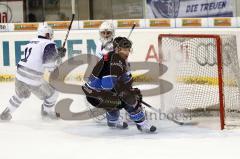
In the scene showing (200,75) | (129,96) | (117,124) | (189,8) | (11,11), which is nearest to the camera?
(129,96)

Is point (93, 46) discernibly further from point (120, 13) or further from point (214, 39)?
point (214, 39)

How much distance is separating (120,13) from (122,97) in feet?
14.2

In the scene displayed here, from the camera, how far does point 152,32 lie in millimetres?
7656

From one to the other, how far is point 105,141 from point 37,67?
1.28 meters

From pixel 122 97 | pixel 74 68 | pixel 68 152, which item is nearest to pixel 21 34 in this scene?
pixel 74 68

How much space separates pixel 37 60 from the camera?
519cm

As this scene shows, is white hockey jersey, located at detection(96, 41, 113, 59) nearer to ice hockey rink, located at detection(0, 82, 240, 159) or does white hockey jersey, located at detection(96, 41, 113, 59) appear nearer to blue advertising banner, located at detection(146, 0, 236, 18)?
ice hockey rink, located at detection(0, 82, 240, 159)

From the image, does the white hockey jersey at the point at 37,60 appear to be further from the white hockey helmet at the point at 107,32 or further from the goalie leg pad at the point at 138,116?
the goalie leg pad at the point at 138,116

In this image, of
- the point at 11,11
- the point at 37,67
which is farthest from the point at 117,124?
the point at 11,11

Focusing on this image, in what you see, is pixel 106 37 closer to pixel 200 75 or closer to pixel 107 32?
pixel 107 32

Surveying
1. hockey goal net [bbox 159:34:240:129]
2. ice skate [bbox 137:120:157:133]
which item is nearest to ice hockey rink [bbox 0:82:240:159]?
ice skate [bbox 137:120:157:133]

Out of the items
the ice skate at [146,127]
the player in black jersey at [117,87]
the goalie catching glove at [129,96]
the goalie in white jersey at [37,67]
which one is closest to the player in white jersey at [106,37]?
the goalie in white jersey at [37,67]

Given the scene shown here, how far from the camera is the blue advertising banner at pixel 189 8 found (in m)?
7.97

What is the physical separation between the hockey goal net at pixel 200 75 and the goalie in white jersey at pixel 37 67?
1.18 meters
